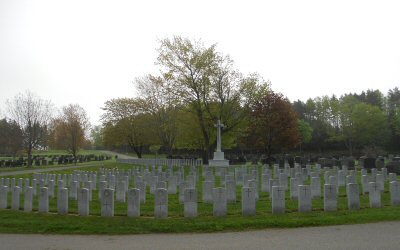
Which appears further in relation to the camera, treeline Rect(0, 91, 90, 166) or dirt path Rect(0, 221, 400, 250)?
treeline Rect(0, 91, 90, 166)

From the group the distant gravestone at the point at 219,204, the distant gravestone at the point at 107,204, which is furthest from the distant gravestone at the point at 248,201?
the distant gravestone at the point at 107,204

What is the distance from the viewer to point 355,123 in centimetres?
6222

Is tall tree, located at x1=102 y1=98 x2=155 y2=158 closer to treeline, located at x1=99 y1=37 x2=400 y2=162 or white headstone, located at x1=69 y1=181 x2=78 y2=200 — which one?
treeline, located at x1=99 y1=37 x2=400 y2=162

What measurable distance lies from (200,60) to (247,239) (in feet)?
101

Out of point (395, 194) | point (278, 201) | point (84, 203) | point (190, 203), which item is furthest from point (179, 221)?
point (395, 194)

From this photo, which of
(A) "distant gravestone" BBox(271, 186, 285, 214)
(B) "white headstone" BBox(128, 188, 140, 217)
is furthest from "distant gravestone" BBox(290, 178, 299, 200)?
(B) "white headstone" BBox(128, 188, 140, 217)

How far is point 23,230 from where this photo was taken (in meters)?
9.41

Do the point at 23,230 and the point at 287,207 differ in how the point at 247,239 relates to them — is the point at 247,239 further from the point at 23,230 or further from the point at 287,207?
the point at 23,230

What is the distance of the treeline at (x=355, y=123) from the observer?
202ft

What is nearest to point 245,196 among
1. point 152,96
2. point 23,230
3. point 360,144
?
point 23,230

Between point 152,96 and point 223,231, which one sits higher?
point 152,96

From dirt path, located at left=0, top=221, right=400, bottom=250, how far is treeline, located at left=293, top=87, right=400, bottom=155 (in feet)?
149

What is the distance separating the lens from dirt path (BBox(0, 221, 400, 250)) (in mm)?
7418

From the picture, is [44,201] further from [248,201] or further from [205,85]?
[205,85]
